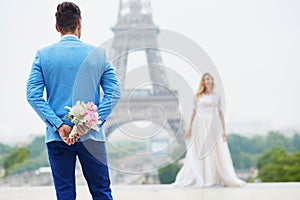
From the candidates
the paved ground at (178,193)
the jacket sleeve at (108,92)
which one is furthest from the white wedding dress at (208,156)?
the jacket sleeve at (108,92)

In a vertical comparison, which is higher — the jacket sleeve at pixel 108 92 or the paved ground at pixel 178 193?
the jacket sleeve at pixel 108 92

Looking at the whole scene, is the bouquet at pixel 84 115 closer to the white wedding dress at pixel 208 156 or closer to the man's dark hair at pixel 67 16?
the man's dark hair at pixel 67 16

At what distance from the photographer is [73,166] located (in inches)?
70.1

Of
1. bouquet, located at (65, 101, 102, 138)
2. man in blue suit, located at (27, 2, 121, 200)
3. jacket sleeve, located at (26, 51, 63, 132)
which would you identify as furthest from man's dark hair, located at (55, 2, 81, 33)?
bouquet, located at (65, 101, 102, 138)

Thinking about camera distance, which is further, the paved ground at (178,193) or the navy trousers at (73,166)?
the paved ground at (178,193)

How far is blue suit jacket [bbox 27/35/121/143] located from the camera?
5.64 ft

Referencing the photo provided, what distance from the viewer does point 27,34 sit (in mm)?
10453

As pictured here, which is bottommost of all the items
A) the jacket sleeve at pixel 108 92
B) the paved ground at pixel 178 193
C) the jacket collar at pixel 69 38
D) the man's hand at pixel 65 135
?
the paved ground at pixel 178 193

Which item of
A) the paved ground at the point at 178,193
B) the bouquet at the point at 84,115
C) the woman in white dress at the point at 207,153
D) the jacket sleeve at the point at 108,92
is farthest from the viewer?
the woman in white dress at the point at 207,153

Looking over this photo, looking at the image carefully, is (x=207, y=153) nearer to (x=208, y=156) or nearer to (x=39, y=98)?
(x=208, y=156)

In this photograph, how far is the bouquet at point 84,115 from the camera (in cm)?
167

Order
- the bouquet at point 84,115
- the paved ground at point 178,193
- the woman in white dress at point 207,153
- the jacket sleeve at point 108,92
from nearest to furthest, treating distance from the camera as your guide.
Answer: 1. the bouquet at point 84,115
2. the jacket sleeve at point 108,92
3. the paved ground at point 178,193
4. the woman in white dress at point 207,153

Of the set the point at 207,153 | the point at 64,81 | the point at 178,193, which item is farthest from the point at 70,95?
the point at 207,153

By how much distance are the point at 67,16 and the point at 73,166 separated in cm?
56
